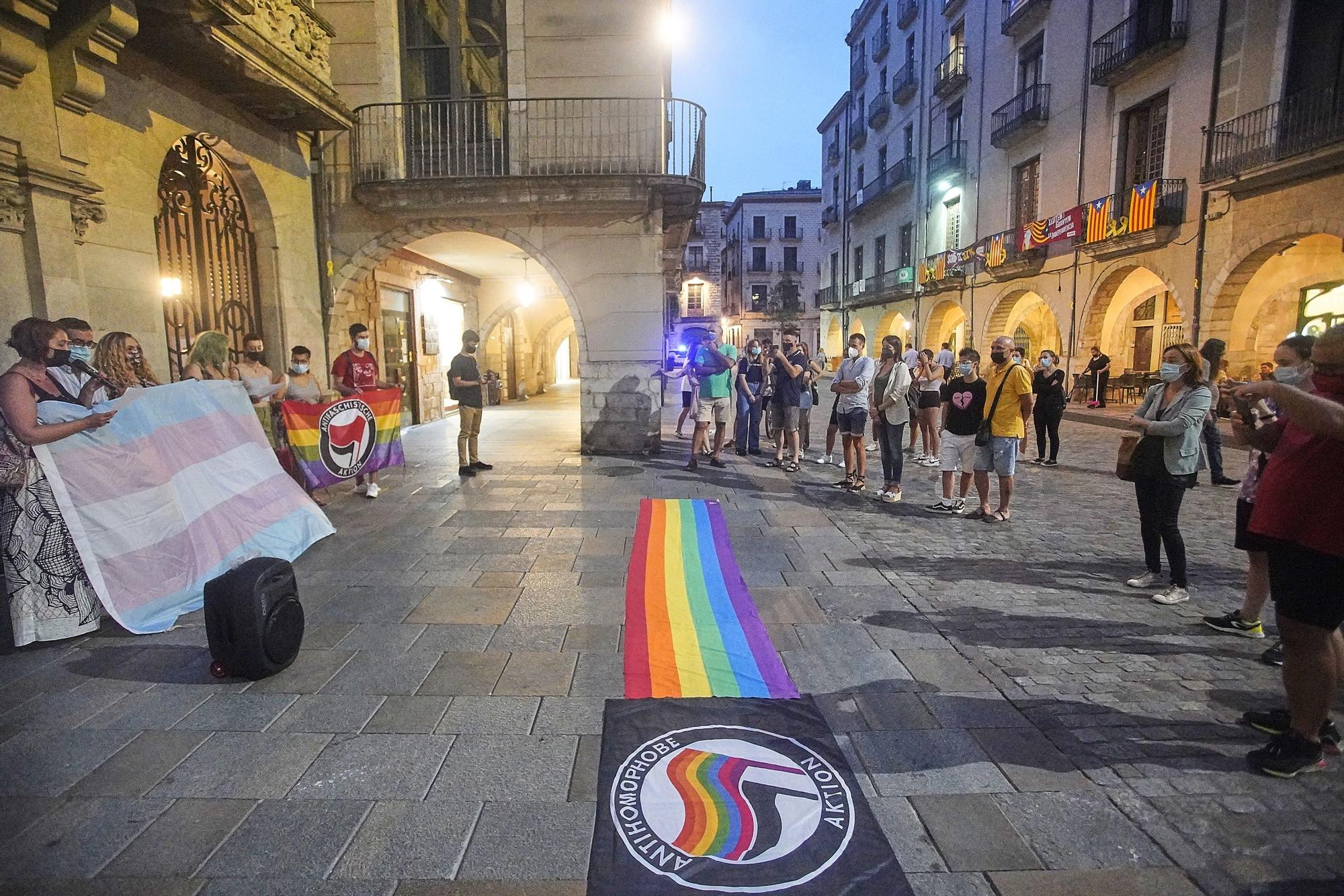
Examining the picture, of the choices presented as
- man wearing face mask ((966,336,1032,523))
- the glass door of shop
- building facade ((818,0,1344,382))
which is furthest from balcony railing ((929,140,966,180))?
man wearing face mask ((966,336,1032,523))

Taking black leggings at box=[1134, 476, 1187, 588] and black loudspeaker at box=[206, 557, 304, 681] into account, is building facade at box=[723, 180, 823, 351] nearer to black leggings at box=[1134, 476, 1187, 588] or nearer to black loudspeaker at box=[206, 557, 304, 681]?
black leggings at box=[1134, 476, 1187, 588]

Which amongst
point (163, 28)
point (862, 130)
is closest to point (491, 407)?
point (163, 28)

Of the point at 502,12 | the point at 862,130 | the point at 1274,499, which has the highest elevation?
the point at 862,130

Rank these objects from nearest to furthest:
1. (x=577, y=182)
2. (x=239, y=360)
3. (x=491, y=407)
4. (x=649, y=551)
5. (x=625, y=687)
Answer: (x=625, y=687) < (x=649, y=551) < (x=239, y=360) < (x=577, y=182) < (x=491, y=407)

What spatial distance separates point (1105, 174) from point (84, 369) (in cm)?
2170

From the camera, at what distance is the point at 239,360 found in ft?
28.8

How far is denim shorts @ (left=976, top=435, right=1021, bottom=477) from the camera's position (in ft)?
21.5

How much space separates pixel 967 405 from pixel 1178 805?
4.58 m

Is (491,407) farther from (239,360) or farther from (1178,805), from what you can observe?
(1178,805)

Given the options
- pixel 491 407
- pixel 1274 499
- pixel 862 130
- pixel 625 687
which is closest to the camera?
pixel 1274 499

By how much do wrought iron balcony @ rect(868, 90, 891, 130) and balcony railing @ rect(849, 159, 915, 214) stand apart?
2356mm

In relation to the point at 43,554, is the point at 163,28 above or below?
above

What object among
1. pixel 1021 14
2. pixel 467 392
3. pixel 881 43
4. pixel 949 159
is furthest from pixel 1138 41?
pixel 881 43

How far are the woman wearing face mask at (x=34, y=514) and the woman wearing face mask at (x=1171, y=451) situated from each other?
661 centimetres
